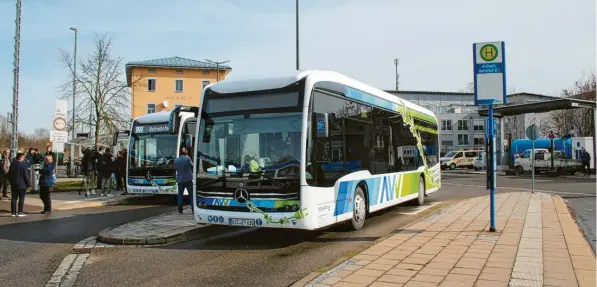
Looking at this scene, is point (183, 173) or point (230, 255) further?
point (183, 173)

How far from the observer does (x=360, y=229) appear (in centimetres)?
969

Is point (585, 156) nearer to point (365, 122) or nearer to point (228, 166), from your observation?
point (365, 122)

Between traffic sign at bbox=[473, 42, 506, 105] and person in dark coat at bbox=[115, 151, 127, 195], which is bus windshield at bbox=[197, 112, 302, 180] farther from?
person in dark coat at bbox=[115, 151, 127, 195]

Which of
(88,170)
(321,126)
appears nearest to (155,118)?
(88,170)

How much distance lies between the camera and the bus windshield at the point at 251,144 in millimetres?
7895

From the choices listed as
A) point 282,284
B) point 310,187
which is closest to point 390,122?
point 310,187

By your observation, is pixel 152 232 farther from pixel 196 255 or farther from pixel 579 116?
pixel 579 116

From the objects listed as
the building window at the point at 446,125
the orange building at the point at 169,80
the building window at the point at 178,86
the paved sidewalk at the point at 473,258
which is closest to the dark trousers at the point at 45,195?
the paved sidewalk at the point at 473,258

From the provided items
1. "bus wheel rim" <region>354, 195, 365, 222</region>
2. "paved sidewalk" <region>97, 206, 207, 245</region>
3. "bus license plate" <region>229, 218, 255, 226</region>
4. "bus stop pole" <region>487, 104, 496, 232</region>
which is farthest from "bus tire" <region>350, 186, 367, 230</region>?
"paved sidewalk" <region>97, 206, 207, 245</region>

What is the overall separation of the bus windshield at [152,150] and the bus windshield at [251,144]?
7582 millimetres

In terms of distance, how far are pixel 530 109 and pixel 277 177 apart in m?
26.3

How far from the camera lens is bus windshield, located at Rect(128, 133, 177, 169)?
1579 cm

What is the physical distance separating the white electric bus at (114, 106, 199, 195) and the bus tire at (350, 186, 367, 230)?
284 inches

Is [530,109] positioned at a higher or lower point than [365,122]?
higher
